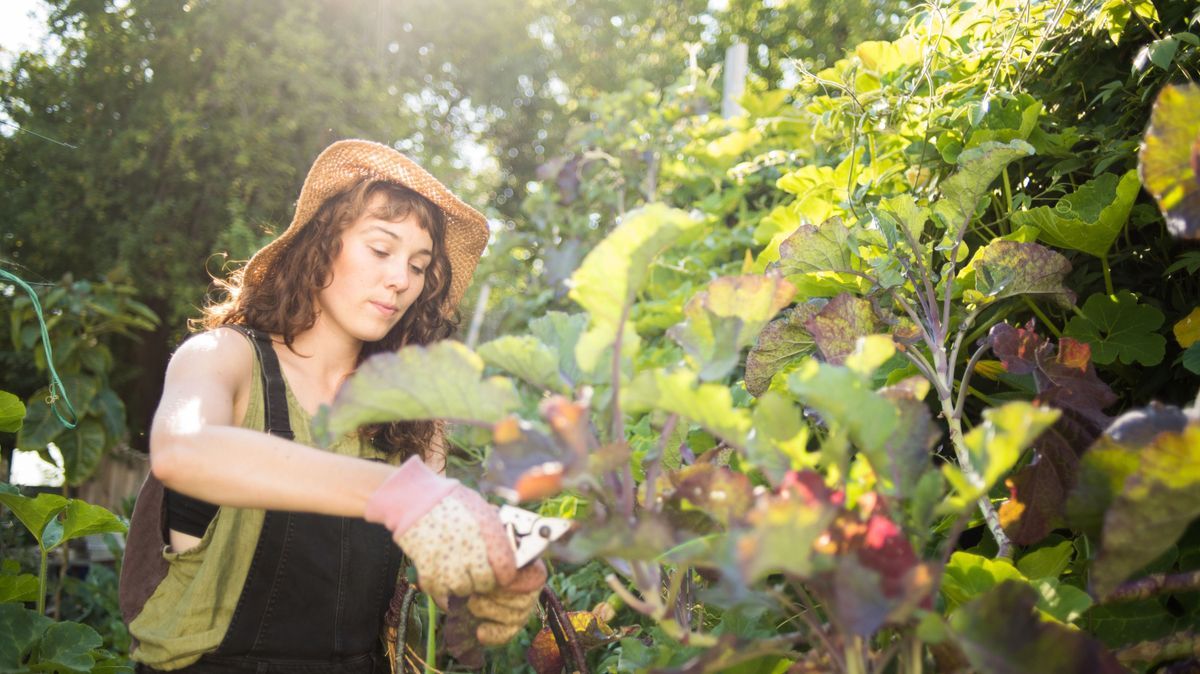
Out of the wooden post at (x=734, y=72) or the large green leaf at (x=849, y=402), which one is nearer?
the large green leaf at (x=849, y=402)

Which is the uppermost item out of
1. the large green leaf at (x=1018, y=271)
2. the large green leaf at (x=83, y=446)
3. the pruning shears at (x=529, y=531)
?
the large green leaf at (x=1018, y=271)

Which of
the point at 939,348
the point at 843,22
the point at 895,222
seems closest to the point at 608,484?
the point at 939,348

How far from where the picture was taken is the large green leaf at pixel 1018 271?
3.39ft

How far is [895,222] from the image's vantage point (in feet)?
3.91

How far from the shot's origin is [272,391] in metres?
1.38

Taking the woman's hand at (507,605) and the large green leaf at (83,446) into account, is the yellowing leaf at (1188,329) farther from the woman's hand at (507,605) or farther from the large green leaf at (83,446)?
the large green leaf at (83,446)

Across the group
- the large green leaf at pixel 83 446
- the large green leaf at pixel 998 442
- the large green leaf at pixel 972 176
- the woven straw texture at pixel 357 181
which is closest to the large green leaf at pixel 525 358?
the large green leaf at pixel 998 442

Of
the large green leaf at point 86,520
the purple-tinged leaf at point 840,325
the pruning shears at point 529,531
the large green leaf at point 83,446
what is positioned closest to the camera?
the pruning shears at point 529,531

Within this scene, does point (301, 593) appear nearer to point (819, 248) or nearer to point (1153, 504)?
point (819, 248)

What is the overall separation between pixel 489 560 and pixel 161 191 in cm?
777

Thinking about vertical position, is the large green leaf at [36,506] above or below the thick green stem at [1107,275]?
below

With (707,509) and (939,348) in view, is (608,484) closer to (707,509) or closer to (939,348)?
(707,509)

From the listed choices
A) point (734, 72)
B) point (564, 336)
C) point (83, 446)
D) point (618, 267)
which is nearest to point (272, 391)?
point (564, 336)

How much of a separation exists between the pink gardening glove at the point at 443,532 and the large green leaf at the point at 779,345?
43 cm
